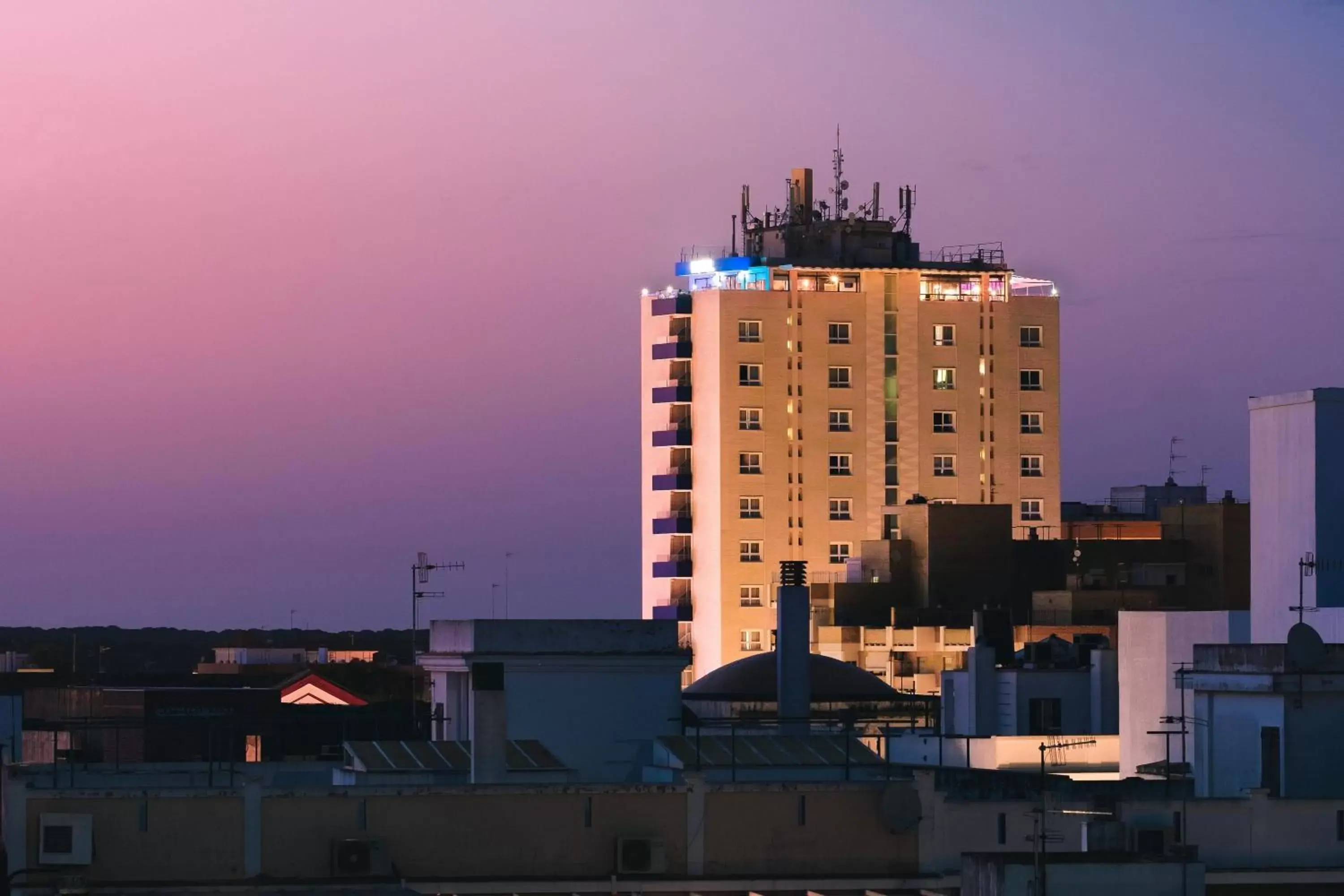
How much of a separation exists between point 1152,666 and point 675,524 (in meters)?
87.4

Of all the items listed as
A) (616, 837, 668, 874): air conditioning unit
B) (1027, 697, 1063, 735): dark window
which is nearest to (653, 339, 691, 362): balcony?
(1027, 697, 1063, 735): dark window

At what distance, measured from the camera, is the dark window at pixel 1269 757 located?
48.7m

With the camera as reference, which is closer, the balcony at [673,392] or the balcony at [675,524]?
the balcony at [675,524]

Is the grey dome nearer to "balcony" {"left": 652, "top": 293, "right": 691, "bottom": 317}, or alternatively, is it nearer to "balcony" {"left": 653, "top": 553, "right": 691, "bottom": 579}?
"balcony" {"left": 653, "top": 553, "right": 691, "bottom": 579}

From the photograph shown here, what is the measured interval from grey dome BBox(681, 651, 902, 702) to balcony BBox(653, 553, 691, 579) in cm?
6344

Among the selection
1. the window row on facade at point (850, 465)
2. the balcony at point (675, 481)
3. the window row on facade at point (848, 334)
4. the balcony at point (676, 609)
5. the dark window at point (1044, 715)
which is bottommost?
the dark window at point (1044, 715)

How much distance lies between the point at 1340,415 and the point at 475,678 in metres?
32.7

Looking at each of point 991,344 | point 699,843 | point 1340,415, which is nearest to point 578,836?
point 699,843

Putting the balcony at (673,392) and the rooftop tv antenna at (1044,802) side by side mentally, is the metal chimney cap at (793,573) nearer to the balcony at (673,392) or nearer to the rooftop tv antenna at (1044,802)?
the rooftop tv antenna at (1044,802)

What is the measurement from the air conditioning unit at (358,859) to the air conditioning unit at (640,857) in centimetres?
322

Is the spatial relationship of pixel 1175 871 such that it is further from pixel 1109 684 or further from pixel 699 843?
pixel 1109 684

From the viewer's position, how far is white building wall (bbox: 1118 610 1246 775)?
204ft

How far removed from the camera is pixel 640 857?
39.8 metres

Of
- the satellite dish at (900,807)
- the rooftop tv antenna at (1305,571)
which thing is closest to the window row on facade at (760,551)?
the rooftop tv antenna at (1305,571)
